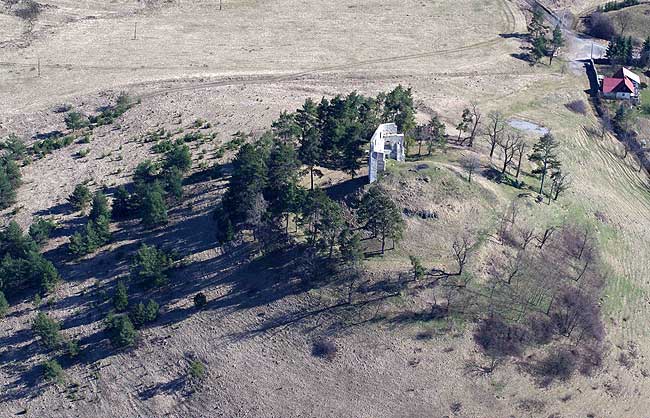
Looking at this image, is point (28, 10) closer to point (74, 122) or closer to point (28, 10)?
point (28, 10)

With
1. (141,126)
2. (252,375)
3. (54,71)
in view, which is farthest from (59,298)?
(54,71)

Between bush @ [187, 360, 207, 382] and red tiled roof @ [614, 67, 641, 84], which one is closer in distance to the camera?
bush @ [187, 360, 207, 382]

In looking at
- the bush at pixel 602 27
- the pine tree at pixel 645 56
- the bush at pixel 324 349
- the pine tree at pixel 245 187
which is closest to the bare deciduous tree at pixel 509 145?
the pine tree at pixel 245 187

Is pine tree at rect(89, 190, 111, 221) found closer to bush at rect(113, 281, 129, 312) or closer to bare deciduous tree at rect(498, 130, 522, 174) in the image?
bush at rect(113, 281, 129, 312)

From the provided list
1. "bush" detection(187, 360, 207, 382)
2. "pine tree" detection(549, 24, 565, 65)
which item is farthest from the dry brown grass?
"pine tree" detection(549, 24, 565, 65)

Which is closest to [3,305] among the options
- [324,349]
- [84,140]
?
[324,349]

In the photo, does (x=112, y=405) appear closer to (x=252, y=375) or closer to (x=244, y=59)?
(x=252, y=375)
